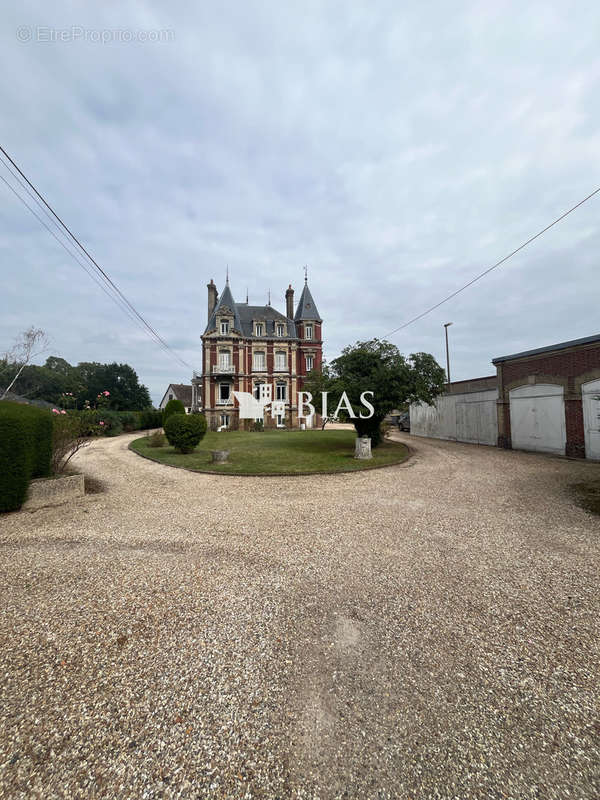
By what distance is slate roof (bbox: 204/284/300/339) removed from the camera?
26.8 meters

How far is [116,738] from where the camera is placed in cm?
164

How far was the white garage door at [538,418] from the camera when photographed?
10.9 metres

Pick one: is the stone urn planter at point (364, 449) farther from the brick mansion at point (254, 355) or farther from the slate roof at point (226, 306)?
the slate roof at point (226, 306)

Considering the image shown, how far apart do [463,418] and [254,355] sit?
57.3 ft

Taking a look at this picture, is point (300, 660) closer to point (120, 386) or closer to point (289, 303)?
point (289, 303)

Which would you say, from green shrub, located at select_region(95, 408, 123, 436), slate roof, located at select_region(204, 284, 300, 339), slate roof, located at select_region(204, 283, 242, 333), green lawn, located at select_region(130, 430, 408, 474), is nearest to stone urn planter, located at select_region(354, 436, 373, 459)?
green lawn, located at select_region(130, 430, 408, 474)

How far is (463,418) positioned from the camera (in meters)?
15.6

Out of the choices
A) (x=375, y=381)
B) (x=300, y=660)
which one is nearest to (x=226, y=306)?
(x=375, y=381)

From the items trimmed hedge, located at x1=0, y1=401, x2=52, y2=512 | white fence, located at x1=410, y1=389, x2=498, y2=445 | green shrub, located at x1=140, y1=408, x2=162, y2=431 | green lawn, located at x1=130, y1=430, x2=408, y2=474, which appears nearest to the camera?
trimmed hedge, located at x1=0, y1=401, x2=52, y2=512

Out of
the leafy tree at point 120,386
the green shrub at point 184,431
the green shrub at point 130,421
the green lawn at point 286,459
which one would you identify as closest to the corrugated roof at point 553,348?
the green lawn at point 286,459

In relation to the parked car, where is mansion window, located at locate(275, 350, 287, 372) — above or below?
above

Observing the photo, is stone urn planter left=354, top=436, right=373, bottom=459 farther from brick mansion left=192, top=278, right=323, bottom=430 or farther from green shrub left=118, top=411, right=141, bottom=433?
green shrub left=118, top=411, right=141, bottom=433

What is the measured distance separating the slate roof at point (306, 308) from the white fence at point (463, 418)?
46.7 feet

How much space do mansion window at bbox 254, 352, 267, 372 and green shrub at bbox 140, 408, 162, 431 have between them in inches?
374
